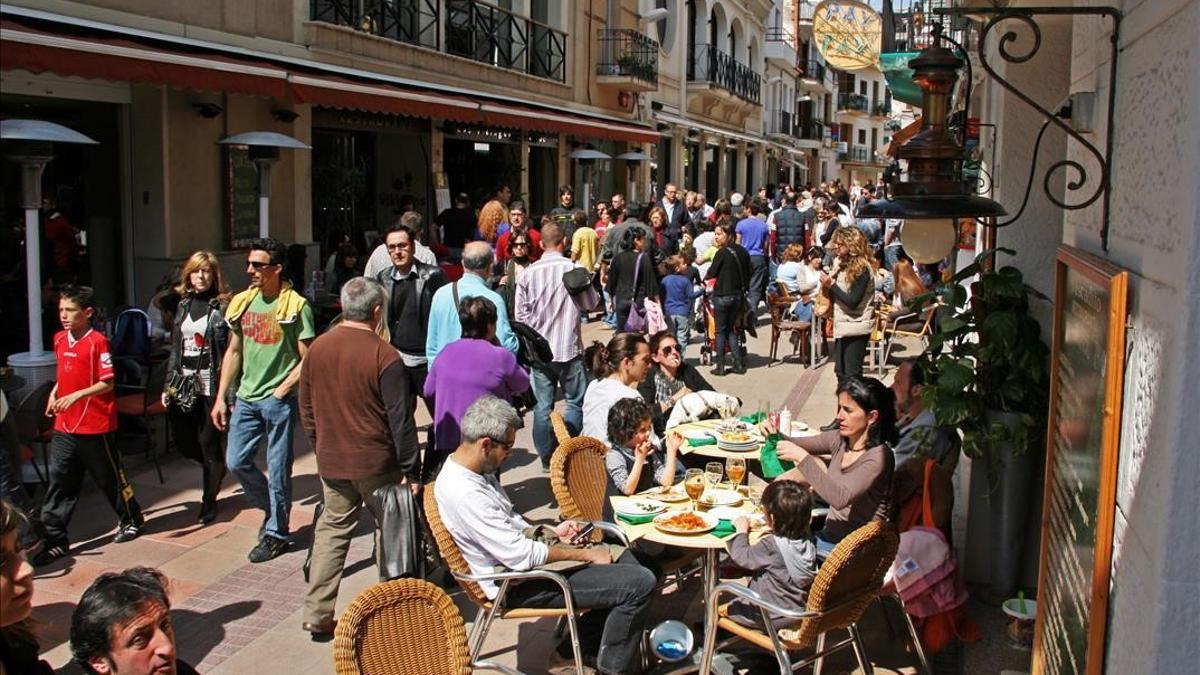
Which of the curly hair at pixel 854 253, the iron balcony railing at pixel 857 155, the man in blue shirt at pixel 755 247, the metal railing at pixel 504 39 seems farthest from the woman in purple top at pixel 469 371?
the iron balcony railing at pixel 857 155

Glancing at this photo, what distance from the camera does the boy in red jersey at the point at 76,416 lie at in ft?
19.9

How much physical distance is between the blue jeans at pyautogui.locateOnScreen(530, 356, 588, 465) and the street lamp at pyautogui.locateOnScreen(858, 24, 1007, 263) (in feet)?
12.9

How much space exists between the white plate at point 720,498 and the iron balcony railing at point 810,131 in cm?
4892

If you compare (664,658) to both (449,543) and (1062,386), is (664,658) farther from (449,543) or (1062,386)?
(1062,386)

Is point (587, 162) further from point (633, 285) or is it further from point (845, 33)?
point (845, 33)

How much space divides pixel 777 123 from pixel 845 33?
3612 cm

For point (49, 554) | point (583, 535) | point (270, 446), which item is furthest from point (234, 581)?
point (583, 535)

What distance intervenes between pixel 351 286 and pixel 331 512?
1.10 metres

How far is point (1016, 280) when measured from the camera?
17.3 ft

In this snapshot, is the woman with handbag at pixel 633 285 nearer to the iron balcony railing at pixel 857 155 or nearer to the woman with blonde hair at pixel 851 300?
the woman with blonde hair at pixel 851 300

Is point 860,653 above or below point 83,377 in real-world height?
below

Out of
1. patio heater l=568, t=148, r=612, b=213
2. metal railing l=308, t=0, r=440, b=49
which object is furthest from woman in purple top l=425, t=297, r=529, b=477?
patio heater l=568, t=148, r=612, b=213

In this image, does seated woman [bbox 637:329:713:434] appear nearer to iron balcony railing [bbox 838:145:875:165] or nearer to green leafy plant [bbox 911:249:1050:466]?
green leafy plant [bbox 911:249:1050:466]

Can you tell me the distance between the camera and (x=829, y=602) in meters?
4.18
